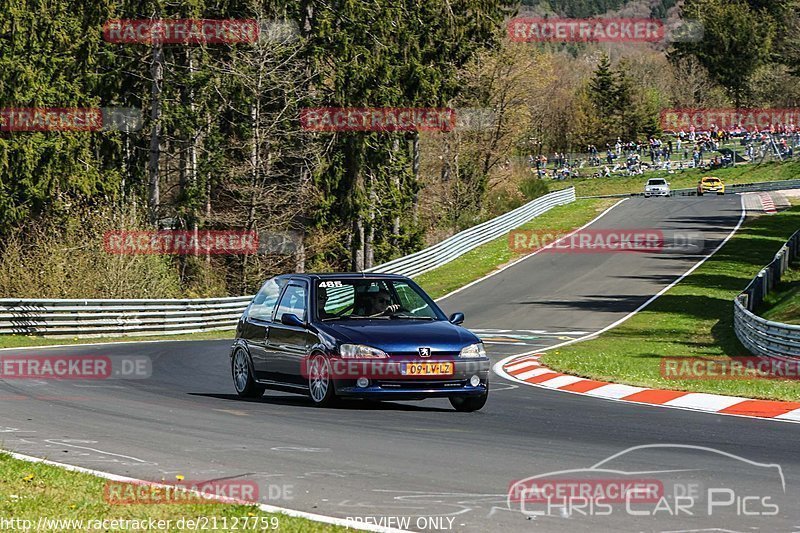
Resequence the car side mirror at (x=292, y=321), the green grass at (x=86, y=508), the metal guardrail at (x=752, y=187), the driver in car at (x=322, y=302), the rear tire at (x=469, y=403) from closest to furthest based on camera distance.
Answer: the green grass at (x=86, y=508)
the rear tire at (x=469, y=403)
the car side mirror at (x=292, y=321)
the driver in car at (x=322, y=302)
the metal guardrail at (x=752, y=187)

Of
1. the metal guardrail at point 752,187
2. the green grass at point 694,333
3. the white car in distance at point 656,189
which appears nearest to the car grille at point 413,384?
the green grass at point 694,333

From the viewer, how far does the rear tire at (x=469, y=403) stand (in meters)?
13.7

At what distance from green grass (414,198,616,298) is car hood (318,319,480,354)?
30.9 m

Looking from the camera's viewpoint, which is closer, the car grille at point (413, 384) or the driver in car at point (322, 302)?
the car grille at point (413, 384)

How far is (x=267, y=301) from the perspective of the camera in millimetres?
15562

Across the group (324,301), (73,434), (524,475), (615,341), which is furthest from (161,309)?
(524,475)

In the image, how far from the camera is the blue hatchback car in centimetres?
1322

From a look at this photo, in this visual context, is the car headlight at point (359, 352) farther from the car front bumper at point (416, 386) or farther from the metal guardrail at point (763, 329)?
the metal guardrail at point (763, 329)

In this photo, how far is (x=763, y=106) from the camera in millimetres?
111062

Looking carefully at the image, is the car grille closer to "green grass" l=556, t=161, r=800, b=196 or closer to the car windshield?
the car windshield

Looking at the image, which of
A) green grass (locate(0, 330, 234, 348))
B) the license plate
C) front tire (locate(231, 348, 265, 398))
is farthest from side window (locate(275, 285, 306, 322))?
green grass (locate(0, 330, 234, 348))

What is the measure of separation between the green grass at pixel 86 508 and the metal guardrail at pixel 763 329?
47.6ft

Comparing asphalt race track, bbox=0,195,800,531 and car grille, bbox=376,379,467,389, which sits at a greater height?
car grille, bbox=376,379,467,389

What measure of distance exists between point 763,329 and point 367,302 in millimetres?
10614
